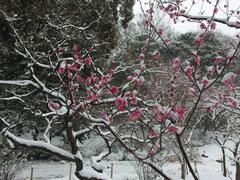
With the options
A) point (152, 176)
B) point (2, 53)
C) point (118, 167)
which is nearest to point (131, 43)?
point (118, 167)

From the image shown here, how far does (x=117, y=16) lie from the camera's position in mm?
15117

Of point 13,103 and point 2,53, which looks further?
point 13,103

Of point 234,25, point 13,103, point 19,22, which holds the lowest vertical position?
point 234,25

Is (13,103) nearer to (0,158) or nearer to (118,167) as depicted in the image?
Answer: (0,158)

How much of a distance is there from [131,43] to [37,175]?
11.9 m

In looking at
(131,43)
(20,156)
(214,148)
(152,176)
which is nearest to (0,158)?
(20,156)

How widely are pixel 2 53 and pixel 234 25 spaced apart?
29.8 feet

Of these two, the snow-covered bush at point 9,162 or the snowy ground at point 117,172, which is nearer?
the snow-covered bush at point 9,162

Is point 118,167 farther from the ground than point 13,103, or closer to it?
closer to it

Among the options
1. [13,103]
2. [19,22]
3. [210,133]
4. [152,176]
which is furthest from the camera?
[210,133]

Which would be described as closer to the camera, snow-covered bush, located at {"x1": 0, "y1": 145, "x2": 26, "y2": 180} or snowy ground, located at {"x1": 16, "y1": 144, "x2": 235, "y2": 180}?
snow-covered bush, located at {"x1": 0, "y1": 145, "x2": 26, "y2": 180}

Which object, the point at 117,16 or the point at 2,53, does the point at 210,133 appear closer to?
the point at 117,16

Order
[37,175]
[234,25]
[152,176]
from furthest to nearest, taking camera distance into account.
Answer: [37,175] < [152,176] < [234,25]

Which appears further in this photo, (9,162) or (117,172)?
(117,172)
